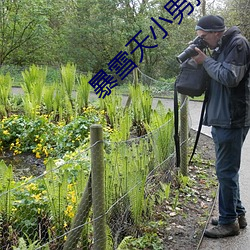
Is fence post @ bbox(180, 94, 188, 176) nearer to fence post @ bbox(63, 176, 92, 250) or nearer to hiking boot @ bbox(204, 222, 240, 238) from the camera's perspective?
hiking boot @ bbox(204, 222, 240, 238)

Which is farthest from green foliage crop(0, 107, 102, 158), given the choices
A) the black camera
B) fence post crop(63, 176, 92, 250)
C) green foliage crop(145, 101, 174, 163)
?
fence post crop(63, 176, 92, 250)

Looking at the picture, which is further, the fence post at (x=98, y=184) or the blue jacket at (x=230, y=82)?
the blue jacket at (x=230, y=82)

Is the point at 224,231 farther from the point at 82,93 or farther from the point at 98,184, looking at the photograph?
the point at 82,93

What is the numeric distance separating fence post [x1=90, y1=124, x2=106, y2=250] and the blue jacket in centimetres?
105

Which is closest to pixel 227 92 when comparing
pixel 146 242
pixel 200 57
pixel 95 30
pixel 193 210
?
pixel 200 57

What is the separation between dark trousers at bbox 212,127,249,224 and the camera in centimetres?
295

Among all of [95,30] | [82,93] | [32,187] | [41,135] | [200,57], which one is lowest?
[41,135]

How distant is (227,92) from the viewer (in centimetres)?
289

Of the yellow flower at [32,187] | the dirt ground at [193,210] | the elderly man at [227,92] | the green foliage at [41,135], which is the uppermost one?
the elderly man at [227,92]

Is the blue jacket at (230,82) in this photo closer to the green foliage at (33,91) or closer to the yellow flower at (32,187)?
the yellow flower at (32,187)

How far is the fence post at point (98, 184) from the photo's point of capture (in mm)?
2293

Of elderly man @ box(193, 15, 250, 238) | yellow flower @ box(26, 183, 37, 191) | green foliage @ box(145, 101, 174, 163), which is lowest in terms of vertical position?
yellow flower @ box(26, 183, 37, 191)

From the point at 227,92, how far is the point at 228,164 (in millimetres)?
566

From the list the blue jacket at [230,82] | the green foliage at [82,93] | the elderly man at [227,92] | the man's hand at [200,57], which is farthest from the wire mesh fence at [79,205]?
the green foliage at [82,93]
